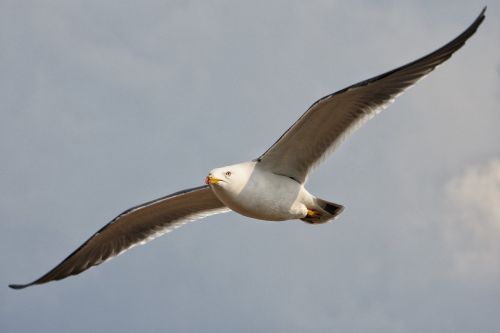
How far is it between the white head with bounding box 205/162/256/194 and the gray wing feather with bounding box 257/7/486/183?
519 millimetres

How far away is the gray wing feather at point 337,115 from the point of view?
58.5 feet

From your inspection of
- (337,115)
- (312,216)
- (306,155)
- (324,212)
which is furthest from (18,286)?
(337,115)

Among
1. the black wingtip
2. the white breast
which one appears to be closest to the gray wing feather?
the white breast

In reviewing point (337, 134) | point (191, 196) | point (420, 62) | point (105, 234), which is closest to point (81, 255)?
point (105, 234)

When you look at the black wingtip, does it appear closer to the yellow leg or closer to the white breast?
the white breast

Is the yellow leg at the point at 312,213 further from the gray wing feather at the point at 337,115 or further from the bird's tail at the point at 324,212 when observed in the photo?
the gray wing feather at the point at 337,115

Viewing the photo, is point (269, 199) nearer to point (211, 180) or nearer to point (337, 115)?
point (211, 180)

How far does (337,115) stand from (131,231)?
5354 mm

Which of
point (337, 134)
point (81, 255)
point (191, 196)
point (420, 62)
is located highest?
point (420, 62)

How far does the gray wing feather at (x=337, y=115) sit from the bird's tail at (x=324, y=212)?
2.25 ft

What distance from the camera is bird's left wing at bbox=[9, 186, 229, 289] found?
20.7 m

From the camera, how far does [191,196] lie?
20.4 meters

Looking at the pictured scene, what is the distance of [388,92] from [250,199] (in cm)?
317

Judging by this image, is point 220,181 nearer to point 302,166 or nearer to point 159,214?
point 302,166
